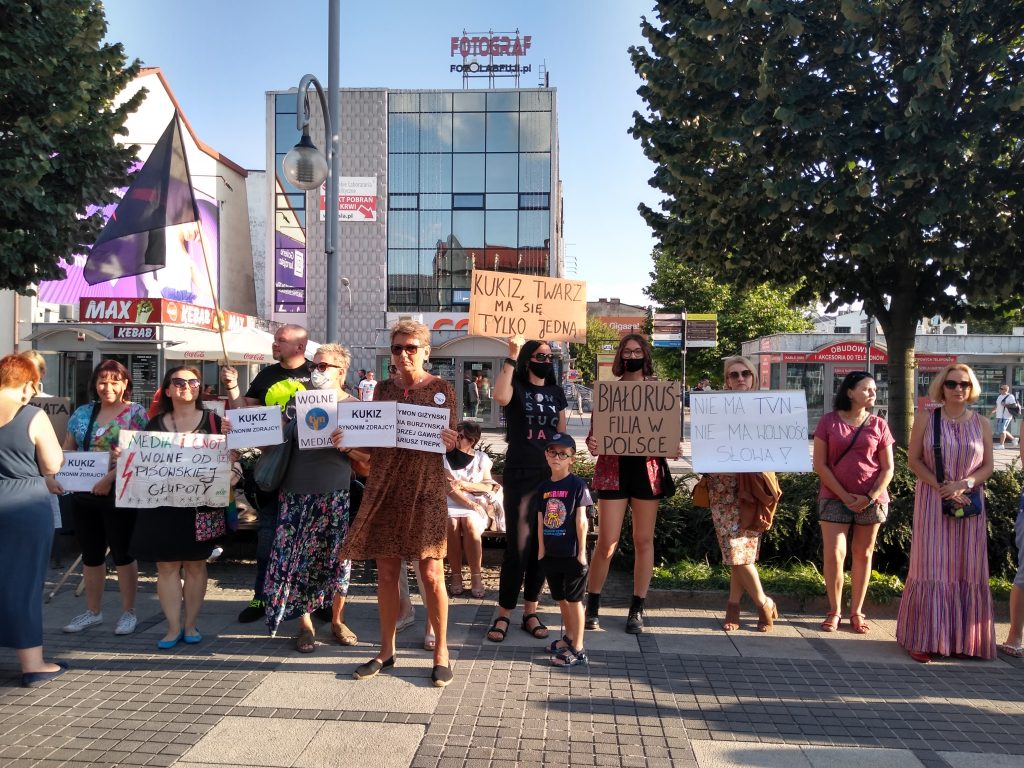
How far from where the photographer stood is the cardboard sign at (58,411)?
716 centimetres

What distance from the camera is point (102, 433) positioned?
537 cm

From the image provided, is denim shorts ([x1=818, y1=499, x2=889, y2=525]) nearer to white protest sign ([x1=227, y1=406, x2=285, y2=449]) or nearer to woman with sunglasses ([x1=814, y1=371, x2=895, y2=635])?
woman with sunglasses ([x1=814, y1=371, x2=895, y2=635])

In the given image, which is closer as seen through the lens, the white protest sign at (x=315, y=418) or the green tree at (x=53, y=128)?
the white protest sign at (x=315, y=418)

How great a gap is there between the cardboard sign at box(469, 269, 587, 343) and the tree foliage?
99.5 ft

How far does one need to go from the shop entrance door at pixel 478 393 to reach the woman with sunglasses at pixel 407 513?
74.3ft

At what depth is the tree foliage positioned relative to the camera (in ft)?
125

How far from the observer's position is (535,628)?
5262 mm

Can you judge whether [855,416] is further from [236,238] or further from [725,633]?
[236,238]

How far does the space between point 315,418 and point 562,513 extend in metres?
1.66

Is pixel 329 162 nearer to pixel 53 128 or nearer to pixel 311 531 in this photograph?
pixel 53 128

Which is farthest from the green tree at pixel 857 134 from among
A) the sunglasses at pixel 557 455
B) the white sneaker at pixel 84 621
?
the white sneaker at pixel 84 621

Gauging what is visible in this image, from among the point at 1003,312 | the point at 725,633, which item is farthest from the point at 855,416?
the point at 1003,312

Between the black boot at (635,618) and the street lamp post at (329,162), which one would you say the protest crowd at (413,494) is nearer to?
the black boot at (635,618)

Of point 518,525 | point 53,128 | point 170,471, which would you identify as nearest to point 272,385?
point 170,471
